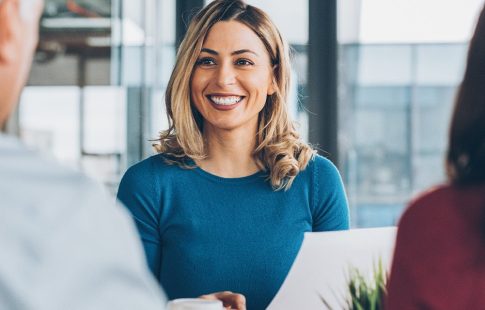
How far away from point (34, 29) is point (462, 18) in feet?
11.1

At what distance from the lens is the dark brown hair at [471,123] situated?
753 millimetres

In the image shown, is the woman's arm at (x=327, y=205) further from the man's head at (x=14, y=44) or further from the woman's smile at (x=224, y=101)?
the man's head at (x=14, y=44)

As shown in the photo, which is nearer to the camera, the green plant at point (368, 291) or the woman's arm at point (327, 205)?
the green plant at point (368, 291)

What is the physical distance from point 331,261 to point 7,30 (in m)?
0.76

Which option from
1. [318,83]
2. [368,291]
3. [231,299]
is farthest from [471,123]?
[318,83]

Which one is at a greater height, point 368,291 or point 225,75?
point 225,75

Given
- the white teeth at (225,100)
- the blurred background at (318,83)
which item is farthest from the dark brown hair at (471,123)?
the blurred background at (318,83)

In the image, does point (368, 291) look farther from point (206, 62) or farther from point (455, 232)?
point (206, 62)

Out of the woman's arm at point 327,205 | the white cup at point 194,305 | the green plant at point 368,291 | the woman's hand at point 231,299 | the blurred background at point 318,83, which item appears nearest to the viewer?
the green plant at point 368,291

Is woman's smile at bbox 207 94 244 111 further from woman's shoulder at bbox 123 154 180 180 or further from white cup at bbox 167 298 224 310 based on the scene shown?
white cup at bbox 167 298 224 310

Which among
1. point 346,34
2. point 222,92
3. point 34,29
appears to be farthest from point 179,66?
point 346,34

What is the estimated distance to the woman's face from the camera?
6.05ft

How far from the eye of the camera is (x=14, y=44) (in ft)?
1.83

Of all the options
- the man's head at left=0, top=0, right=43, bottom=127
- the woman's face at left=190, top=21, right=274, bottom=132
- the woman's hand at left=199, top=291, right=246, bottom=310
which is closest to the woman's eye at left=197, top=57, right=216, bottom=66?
the woman's face at left=190, top=21, right=274, bottom=132
